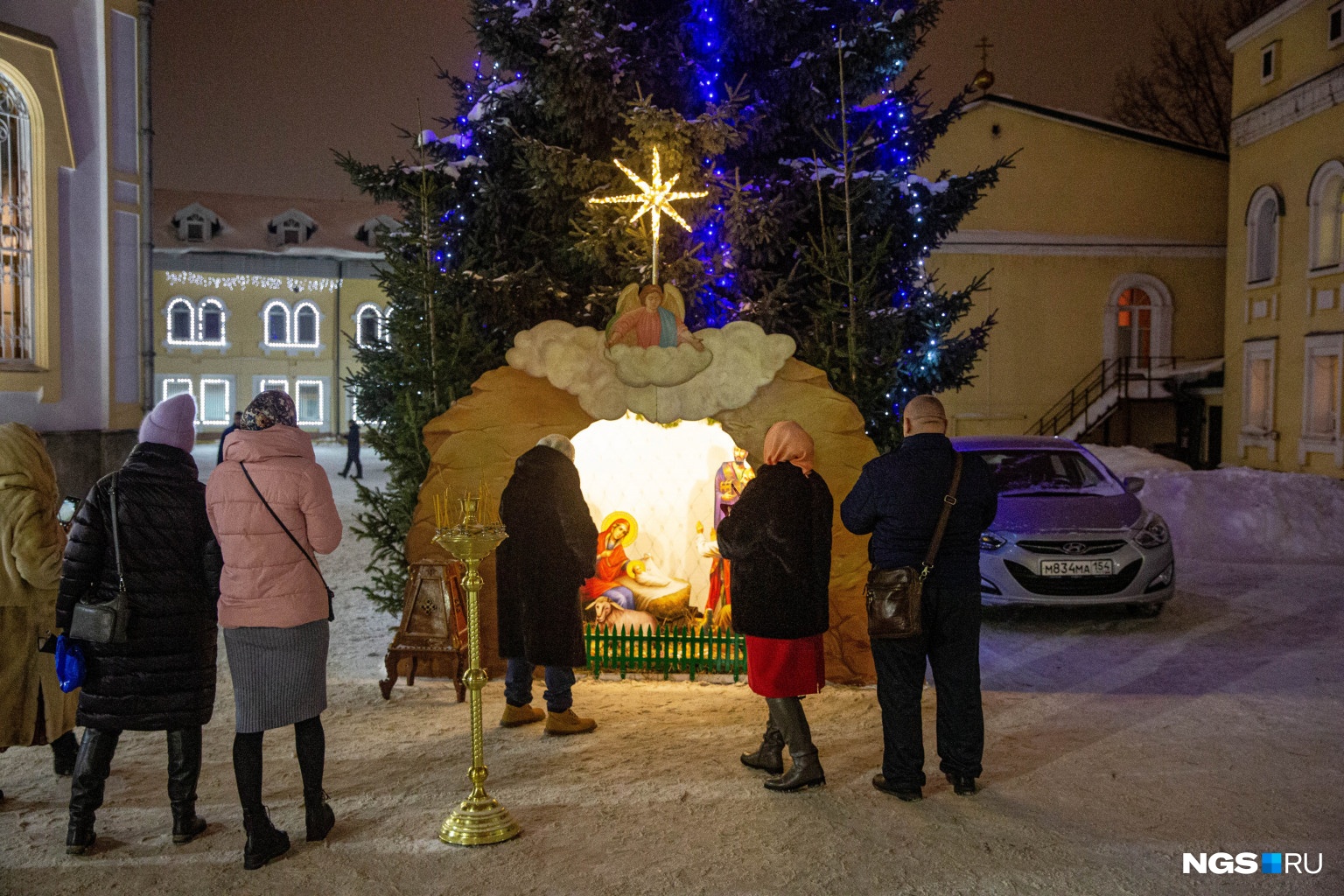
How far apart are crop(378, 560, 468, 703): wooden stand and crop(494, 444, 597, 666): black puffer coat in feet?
4.10

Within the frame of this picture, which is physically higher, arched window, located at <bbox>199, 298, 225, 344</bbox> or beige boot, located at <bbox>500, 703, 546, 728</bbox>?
arched window, located at <bbox>199, 298, 225, 344</bbox>

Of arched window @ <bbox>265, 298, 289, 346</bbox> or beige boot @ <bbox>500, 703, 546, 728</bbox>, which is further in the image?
arched window @ <bbox>265, 298, 289, 346</bbox>

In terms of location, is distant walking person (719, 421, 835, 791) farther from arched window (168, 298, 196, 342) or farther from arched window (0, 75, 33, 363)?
arched window (168, 298, 196, 342)

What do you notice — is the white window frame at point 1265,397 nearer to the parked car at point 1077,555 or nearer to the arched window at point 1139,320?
the arched window at point 1139,320

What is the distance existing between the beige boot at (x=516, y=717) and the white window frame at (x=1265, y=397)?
1960 cm

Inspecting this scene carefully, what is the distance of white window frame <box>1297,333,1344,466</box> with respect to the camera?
62.7 feet

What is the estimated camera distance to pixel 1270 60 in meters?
21.1

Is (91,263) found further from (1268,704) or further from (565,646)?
(1268,704)

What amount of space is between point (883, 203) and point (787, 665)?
477cm

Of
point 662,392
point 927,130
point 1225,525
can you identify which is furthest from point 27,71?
point 1225,525

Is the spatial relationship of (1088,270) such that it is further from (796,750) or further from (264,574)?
(264,574)

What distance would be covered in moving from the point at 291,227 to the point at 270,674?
41279 mm

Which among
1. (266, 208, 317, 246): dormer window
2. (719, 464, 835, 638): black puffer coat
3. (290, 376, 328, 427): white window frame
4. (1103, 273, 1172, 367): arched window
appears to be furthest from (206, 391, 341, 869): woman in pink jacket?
(266, 208, 317, 246): dormer window

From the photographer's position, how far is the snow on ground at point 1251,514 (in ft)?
43.8
